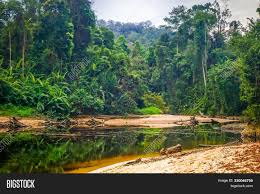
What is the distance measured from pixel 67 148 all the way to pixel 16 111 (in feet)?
42.8

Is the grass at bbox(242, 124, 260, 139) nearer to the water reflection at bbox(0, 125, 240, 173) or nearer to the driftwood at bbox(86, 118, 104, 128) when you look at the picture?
the water reflection at bbox(0, 125, 240, 173)

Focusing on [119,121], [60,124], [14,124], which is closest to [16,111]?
[60,124]

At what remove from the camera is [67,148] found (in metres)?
18.5

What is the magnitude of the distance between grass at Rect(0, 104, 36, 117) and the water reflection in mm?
6658

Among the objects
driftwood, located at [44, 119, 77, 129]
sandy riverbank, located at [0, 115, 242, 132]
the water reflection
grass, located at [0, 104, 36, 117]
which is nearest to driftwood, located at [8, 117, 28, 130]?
sandy riverbank, located at [0, 115, 242, 132]

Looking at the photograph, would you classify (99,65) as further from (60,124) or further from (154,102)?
(60,124)

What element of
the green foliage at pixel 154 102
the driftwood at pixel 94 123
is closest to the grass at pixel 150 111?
the green foliage at pixel 154 102

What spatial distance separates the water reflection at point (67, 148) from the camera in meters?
13.6

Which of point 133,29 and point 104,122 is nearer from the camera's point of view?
point 104,122

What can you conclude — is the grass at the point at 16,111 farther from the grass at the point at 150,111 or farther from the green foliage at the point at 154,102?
the green foliage at the point at 154,102

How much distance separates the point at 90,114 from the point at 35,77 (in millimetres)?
5882

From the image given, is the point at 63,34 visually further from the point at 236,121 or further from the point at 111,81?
the point at 236,121

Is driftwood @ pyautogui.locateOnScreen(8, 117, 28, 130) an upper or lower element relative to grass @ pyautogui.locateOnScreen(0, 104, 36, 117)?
lower

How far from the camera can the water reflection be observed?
13.6 metres
